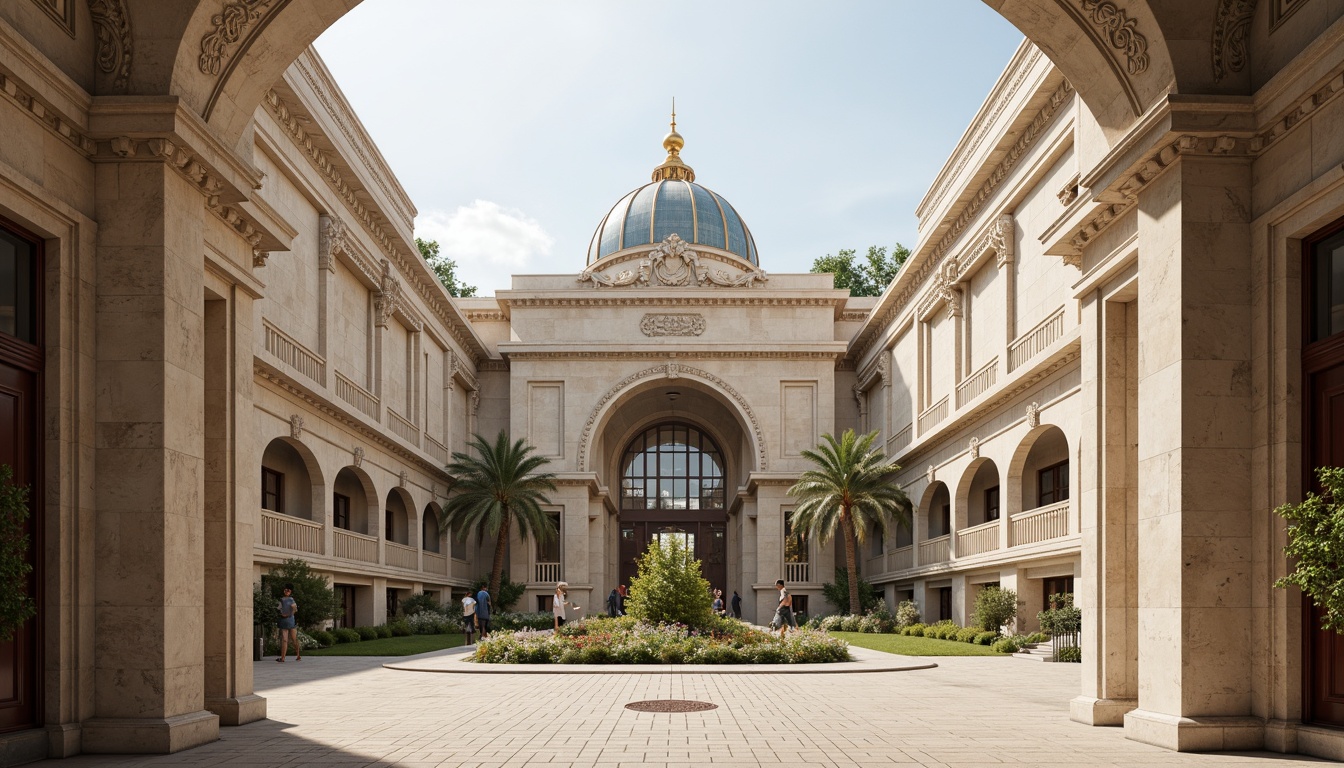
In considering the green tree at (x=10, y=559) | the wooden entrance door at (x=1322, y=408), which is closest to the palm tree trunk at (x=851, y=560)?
the wooden entrance door at (x=1322, y=408)

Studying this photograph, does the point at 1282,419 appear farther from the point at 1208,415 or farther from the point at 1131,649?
the point at 1131,649

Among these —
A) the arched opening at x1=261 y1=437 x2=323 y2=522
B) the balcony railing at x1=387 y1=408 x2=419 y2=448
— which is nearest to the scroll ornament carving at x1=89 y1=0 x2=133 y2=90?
the arched opening at x1=261 y1=437 x2=323 y2=522

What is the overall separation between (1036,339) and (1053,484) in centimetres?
536

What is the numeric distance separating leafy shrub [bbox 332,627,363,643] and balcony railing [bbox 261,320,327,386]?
6435 millimetres

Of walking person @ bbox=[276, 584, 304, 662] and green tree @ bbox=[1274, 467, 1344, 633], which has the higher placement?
green tree @ bbox=[1274, 467, 1344, 633]

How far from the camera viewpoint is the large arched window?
58969 mm

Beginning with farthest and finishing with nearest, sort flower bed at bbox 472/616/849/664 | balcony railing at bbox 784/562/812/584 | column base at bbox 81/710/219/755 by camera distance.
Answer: balcony railing at bbox 784/562/812/584
flower bed at bbox 472/616/849/664
column base at bbox 81/710/219/755

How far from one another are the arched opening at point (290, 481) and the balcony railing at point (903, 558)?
21124 mm

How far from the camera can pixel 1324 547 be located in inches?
330

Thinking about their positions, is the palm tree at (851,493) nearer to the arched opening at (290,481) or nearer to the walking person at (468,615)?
the walking person at (468,615)

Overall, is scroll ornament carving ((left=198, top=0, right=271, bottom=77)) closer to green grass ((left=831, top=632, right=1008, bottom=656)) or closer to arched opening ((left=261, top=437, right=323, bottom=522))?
arched opening ((left=261, top=437, right=323, bottom=522))

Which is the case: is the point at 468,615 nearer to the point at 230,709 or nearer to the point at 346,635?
the point at 346,635

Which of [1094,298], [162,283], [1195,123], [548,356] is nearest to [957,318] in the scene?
[548,356]

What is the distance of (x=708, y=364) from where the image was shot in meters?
47.5
